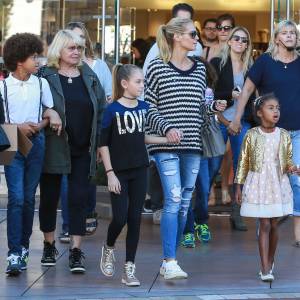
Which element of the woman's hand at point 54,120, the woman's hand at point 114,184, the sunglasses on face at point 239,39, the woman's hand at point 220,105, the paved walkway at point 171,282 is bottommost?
the paved walkway at point 171,282

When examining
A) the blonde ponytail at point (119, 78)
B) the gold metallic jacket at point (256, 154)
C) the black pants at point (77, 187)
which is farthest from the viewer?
the black pants at point (77, 187)

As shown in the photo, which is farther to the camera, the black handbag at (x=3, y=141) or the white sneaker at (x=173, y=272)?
the white sneaker at (x=173, y=272)

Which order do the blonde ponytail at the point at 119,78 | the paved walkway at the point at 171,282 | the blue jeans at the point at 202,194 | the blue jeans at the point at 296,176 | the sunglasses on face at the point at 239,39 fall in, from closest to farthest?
the paved walkway at the point at 171,282
the blonde ponytail at the point at 119,78
the blue jeans at the point at 296,176
the blue jeans at the point at 202,194
the sunglasses on face at the point at 239,39

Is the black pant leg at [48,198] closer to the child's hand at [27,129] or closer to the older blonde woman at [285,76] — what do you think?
the child's hand at [27,129]

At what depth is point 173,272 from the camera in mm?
8195

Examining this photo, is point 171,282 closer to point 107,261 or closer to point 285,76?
point 107,261

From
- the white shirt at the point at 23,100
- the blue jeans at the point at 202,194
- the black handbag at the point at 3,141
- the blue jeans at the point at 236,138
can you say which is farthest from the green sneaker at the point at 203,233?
the black handbag at the point at 3,141

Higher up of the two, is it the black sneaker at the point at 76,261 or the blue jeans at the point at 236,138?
the blue jeans at the point at 236,138

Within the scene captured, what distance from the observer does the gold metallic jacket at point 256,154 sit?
829 cm

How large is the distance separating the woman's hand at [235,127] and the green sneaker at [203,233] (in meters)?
0.95

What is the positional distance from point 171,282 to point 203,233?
1.84 m

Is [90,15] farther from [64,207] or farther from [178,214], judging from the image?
[178,214]

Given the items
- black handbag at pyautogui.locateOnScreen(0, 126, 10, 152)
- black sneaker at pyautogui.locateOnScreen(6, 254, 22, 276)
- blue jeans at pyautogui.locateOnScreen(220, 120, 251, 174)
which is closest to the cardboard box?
black handbag at pyautogui.locateOnScreen(0, 126, 10, 152)

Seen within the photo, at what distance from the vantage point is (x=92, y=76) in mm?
8602
